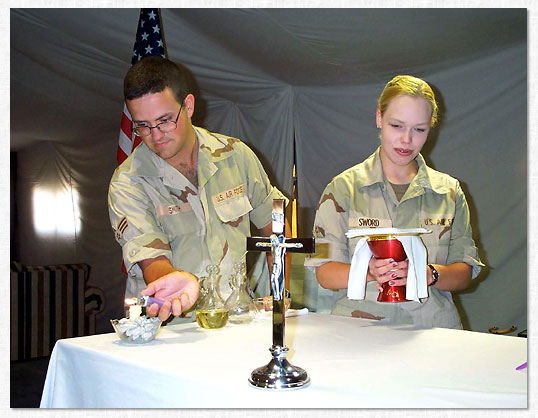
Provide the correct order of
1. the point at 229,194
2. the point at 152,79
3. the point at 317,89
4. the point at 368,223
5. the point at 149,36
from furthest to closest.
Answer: the point at 317,89 → the point at 149,36 → the point at 229,194 → the point at 152,79 → the point at 368,223

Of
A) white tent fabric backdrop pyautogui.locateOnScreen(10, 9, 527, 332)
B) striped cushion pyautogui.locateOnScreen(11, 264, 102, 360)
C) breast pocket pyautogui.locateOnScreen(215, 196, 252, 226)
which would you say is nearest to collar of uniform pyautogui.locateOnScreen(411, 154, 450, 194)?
white tent fabric backdrop pyautogui.locateOnScreen(10, 9, 527, 332)

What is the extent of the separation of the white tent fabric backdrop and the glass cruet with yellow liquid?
0.83 metres

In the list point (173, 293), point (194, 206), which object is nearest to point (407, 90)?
point (194, 206)

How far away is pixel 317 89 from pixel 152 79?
3.45ft

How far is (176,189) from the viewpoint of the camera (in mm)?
1716

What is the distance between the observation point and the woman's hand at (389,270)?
1182 millimetres

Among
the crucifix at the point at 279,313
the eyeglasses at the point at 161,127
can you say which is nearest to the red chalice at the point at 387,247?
the crucifix at the point at 279,313

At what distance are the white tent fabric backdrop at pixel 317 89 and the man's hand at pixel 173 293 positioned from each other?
0.84m

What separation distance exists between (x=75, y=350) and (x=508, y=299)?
57.9 inches

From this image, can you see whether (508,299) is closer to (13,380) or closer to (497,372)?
(497,372)

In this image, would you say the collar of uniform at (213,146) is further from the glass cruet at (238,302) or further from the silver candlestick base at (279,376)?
the silver candlestick base at (279,376)

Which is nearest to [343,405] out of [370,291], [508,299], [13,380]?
[370,291]

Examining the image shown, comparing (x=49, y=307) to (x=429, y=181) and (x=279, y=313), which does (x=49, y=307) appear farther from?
(x=279, y=313)

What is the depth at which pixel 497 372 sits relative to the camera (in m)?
0.93
